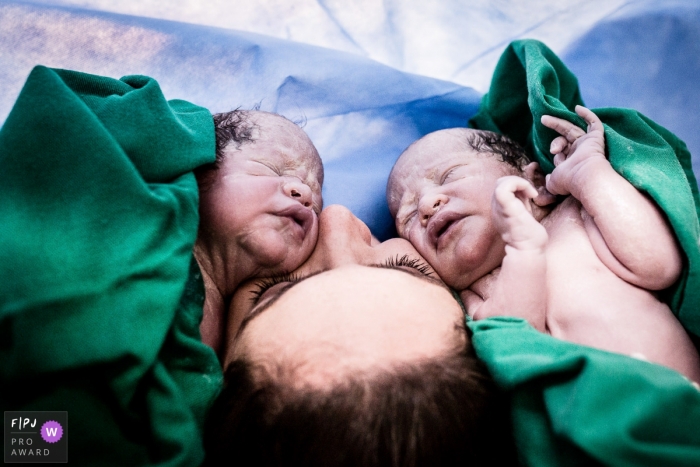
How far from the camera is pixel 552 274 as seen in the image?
3.07 ft

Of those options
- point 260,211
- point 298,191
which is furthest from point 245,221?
point 298,191

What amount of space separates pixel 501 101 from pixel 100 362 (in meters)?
1.22

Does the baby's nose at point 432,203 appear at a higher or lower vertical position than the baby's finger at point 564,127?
lower

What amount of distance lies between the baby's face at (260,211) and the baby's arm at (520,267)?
41cm

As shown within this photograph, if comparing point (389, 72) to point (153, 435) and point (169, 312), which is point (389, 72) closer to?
point (169, 312)

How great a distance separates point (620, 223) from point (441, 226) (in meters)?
0.34

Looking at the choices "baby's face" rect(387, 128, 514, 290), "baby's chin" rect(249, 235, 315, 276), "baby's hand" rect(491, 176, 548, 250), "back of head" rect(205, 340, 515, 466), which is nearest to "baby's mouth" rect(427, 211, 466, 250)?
"baby's face" rect(387, 128, 514, 290)

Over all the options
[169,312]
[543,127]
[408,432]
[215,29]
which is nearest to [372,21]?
[215,29]

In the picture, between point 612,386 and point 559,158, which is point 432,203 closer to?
point 559,158

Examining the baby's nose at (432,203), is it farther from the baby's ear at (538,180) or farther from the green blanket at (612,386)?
the green blanket at (612,386)

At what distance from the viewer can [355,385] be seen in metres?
0.64

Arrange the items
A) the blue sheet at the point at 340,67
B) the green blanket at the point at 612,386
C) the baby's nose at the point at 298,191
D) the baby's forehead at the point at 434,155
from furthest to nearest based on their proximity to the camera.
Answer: the blue sheet at the point at 340,67
the baby's forehead at the point at 434,155
the baby's nose at the point at 298,191
the green blanket at the point at 612,386

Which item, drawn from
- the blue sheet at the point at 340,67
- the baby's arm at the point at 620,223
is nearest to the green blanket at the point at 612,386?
the baby's arm at the point at 620,223

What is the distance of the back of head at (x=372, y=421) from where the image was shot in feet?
2.04
